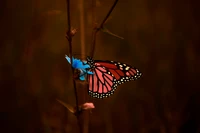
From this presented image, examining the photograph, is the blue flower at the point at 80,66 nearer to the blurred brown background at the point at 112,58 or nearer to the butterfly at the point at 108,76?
the butterfly at the point at 108,76

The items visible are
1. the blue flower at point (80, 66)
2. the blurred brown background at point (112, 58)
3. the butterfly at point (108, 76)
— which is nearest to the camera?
the blue flower at point (80, 66)

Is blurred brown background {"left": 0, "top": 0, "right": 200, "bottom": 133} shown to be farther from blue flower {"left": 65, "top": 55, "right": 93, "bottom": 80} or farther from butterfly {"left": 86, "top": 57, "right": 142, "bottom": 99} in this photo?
blue flower {"left": 65, "top": 55, "right": 93, "bottom": 80}

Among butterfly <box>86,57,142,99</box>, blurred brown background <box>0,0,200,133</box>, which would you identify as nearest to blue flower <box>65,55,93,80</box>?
butterfly <box>86,57,142,99</box>

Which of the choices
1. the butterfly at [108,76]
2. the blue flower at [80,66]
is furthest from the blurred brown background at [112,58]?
the blue flower at [80,66]

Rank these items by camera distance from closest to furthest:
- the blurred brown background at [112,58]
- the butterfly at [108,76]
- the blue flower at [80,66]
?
1. the blue flower at [80,66]
2. the butterfly at [108,76]
3. the blurred brown background at [112,58]

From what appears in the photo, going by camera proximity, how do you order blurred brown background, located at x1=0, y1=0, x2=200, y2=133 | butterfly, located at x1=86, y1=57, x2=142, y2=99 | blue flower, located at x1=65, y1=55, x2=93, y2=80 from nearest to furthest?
blue flower, located at x1=65, y1=55, x2=93, y2=80 → butterfly, located at x1=86, y1=57, x2=142, y2=99 → blurred brown background, located at x1=0, y1=0, x2=200, y2=133

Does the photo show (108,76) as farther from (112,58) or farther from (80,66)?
(112,58)
